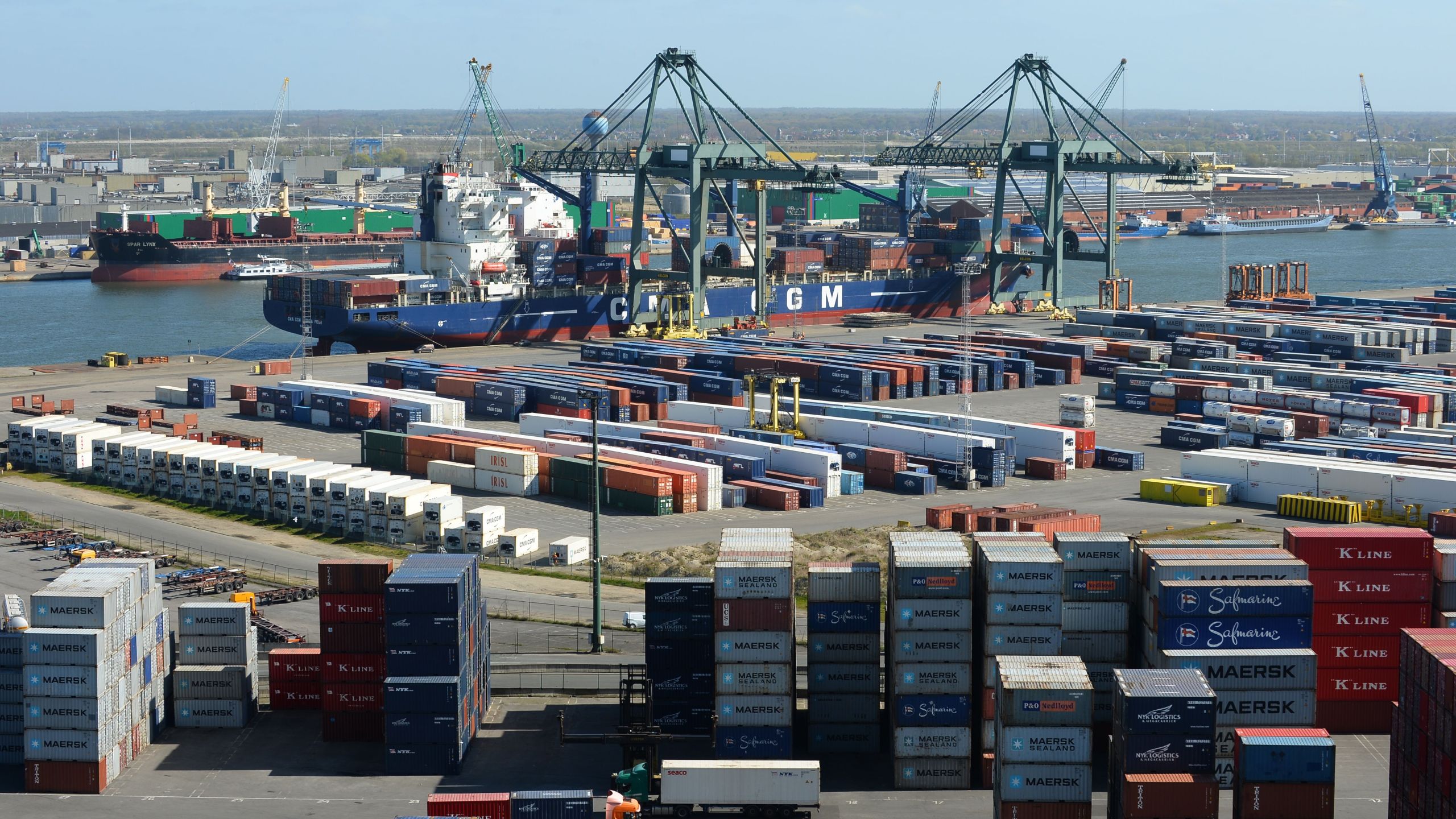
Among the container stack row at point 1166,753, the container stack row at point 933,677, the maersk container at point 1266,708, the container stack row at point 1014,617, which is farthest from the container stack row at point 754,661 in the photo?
the maersk container at point 1266,708

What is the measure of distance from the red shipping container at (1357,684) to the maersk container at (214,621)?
20.8 metres

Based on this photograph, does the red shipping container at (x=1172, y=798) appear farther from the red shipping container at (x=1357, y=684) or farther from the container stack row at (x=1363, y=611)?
the container stack row at (x=1363, y=611)

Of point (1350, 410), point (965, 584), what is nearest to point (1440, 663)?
point (965, 584)

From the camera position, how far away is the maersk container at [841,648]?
104 ft

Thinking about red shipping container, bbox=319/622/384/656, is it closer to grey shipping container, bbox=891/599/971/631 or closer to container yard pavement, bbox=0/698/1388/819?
container yard pavement, bbox=0/698/1388/819

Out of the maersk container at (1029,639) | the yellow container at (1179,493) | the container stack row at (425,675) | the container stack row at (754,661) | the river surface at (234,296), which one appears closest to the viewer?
the maersk container at (1029,639)

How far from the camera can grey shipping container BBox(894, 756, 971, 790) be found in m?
30.1

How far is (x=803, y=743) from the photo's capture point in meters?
32.0

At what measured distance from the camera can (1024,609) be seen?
30172 mm

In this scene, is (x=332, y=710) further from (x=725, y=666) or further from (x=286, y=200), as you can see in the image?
(x=286, y=200)

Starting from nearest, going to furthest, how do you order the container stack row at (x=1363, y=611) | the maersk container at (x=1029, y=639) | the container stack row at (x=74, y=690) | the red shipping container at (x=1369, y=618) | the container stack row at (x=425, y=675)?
the container stack row at (x=74, y=690) → the maersk container at (x=1029, y=639) → the container stack row at (x=425, y=675) → the container stack row at (x=1363, y=611) → the red shipping container at (x=1369, y=618)

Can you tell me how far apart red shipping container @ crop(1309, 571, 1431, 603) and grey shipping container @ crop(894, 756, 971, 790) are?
27.1 ft

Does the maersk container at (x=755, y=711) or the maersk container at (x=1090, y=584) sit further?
the maersk container at (x=1090, y=584)

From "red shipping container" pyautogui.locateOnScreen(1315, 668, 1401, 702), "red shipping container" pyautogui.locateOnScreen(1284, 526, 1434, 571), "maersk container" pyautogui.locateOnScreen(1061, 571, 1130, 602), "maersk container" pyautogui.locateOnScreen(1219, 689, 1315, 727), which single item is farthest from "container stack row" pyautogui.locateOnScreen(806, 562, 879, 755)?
"red shipping container" pyautogui.locateOnScreen(1315, 668, 1401, 702)
